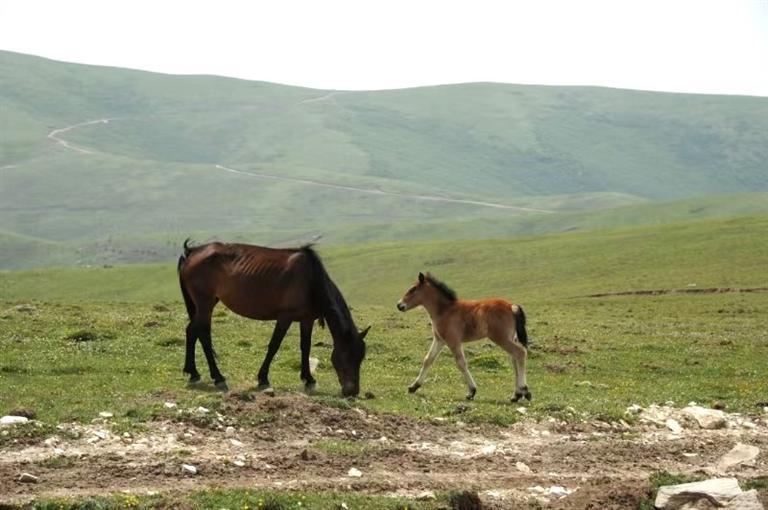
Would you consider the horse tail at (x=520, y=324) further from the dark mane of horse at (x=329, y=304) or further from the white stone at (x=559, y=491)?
A: the white stone at (x=559, y=491)

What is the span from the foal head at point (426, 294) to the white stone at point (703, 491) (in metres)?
7.65

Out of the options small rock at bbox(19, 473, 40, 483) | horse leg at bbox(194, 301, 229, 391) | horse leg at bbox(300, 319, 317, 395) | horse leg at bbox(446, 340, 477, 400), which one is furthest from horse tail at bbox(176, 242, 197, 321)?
small rock at bbox(19, 473, 40, 483)

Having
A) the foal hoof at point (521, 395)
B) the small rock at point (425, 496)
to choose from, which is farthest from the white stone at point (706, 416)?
the small rock at point (425, 496)

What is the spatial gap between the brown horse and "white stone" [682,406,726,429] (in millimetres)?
5931

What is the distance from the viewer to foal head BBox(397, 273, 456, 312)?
797 inches

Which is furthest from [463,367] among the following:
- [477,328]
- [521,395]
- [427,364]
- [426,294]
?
[426,294]

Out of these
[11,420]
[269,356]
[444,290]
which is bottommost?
[11,420]

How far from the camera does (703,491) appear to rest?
1284 centimetres

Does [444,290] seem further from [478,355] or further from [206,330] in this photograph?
[478,355]

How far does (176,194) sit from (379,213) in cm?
3748

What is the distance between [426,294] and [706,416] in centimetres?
574

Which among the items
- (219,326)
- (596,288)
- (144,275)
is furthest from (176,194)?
(219,326)

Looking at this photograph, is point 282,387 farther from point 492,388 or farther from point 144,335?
point 144,335

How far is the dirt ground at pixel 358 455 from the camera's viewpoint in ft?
42.3
